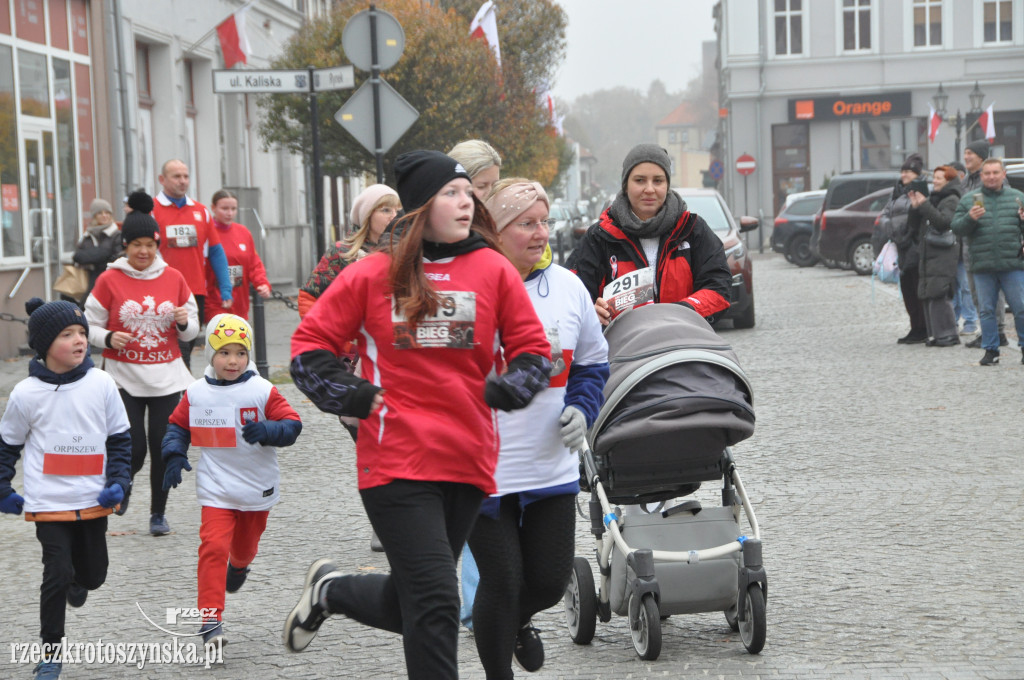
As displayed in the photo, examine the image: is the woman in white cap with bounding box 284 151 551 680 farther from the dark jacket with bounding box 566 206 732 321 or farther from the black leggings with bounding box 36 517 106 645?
the dark jacket with bounding box 566 206 732 321

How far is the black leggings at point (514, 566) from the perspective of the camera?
13.5ft

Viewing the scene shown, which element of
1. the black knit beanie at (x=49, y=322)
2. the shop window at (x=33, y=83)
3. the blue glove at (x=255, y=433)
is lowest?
the blue glove at (x=255, y=433)

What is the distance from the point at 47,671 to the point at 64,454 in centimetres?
77

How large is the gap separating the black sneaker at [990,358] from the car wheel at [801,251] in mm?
19362

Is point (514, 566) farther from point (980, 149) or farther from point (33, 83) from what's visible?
point (33, 83)

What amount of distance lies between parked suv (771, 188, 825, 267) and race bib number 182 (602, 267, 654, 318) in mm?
27777

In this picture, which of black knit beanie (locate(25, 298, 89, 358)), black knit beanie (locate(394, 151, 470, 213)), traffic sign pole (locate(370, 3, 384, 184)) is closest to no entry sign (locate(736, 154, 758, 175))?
traffic sign pole (locate(370, 3, 384, 184))

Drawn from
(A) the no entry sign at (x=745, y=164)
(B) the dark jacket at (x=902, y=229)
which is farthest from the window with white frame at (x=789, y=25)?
(B) the dark jacket at (x=902, y=229)

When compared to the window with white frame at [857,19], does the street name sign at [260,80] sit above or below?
below

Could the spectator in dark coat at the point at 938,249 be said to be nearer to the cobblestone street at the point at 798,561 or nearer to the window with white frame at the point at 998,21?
the cobblestone street at the point at 798,561

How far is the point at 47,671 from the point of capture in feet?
15.6

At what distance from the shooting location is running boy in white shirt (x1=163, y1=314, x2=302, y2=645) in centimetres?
512

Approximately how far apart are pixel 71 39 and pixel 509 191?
15.7 meters

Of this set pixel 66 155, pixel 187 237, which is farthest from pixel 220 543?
pixel 66 155
